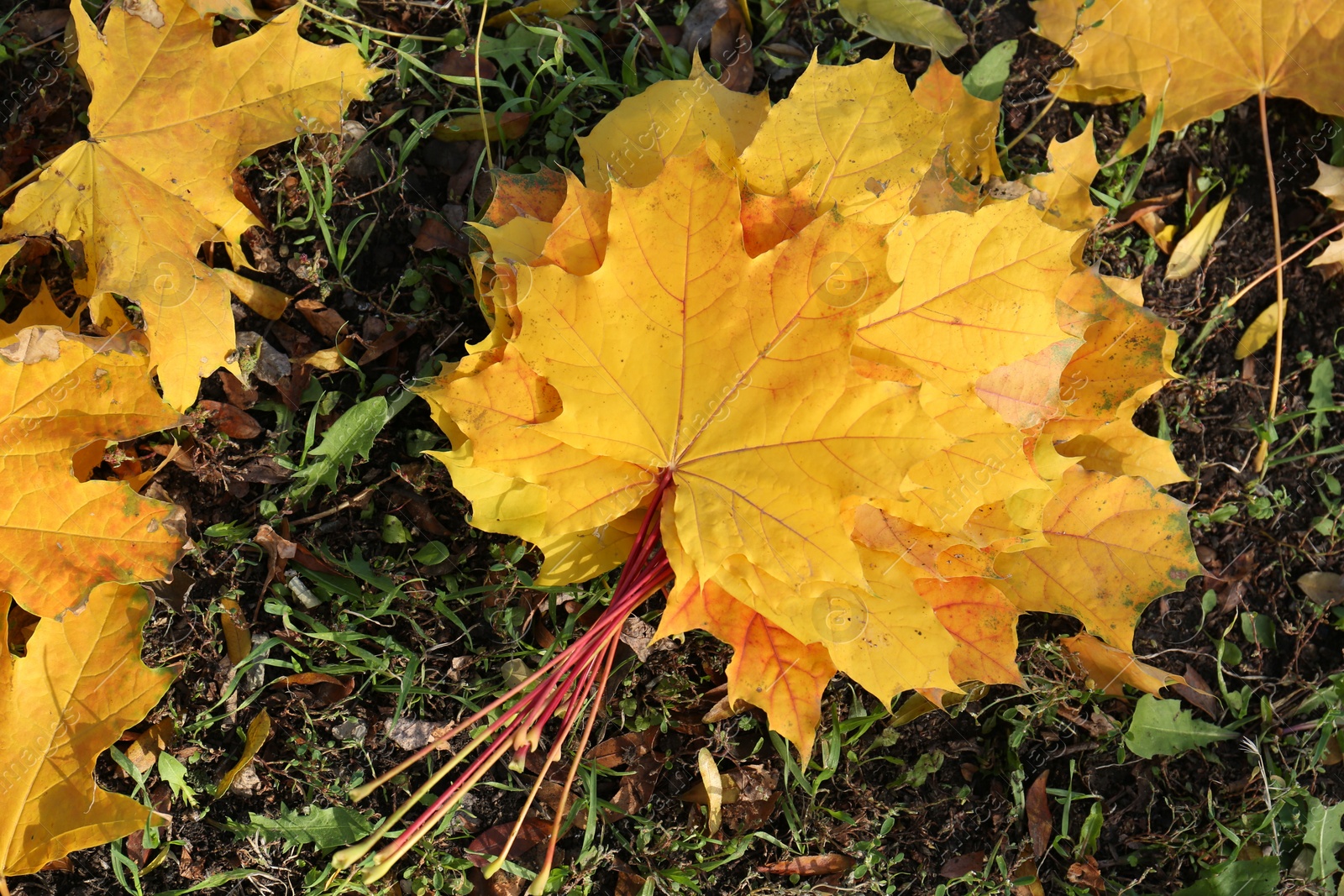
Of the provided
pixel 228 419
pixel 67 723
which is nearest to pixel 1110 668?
pixel 228 419

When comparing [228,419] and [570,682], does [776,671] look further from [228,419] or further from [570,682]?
[228,419]

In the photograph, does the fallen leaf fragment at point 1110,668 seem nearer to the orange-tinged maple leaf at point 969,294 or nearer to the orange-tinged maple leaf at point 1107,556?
the orange-tinged maple leaf at point 1107,556

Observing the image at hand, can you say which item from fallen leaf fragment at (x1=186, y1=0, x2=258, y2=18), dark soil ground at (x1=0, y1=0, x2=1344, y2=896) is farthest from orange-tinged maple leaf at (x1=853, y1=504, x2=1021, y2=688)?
fallen leaf fragment at (x1=186, y1=0, x2=258, y2=18)

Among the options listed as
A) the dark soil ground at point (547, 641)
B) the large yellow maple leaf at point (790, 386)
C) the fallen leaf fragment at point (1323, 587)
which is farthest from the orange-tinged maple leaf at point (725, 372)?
the fallen leaf fragment at point (1323, 587)

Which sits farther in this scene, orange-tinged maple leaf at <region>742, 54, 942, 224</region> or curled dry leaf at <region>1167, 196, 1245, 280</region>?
curled dry leaf at <region>1167, 196, 1245, 280</region>

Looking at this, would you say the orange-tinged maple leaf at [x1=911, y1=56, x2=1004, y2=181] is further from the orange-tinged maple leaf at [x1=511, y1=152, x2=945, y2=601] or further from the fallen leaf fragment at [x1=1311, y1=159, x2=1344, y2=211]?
the fallen leaf fragment at [x1=1311, y1=159, x2=1344, y2=211]

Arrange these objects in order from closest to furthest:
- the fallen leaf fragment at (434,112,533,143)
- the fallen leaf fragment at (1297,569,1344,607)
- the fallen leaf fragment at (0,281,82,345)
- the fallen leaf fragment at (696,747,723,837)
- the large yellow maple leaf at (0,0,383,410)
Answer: the large yellow maple leaf at (0,0,383,410)
the fallen leaf fragment at (0,281,82,345)
the fallen leaf fragment at (696,747,723,837)
the fallen leaf fragment at (434,112,533,143)
the fallen leaf fragment at (1297,569,1344,607)

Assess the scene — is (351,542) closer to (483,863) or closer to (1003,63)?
(483,863)
